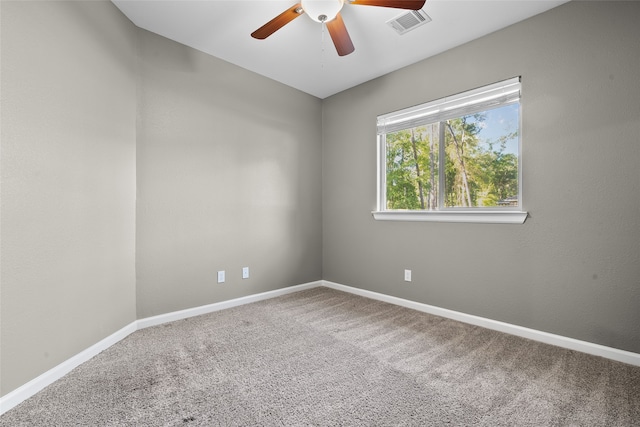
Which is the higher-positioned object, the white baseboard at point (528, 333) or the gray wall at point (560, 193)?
the gray wall at point (560, 193)

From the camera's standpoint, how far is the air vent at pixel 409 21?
2186mm

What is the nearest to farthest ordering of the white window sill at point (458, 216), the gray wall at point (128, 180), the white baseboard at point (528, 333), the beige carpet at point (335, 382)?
the beige carpet at point (335, 382) → the gray wall at point (128, 180) → the white baseboard at point (528, 333) → the white window sill at point (458, 216)

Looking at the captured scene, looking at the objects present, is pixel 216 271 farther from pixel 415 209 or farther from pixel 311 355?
pixel 415 209

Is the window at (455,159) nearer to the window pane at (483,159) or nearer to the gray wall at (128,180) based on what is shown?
the window pane at (483,159)

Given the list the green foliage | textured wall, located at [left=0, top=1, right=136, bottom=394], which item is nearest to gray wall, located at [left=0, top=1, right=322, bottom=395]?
textured wall, located at [left=0, top=1, right=136, bottom=394]

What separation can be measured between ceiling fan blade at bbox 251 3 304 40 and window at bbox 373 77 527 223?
1.56 m

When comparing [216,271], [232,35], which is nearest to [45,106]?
[232,35]

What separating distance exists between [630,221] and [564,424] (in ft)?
4.46

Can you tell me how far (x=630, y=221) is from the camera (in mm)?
1856

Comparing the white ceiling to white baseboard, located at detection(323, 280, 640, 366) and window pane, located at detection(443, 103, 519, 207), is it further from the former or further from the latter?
white baseboard, located at detection(323, 280, 640, 366)

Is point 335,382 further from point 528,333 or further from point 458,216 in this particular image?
point 458,216

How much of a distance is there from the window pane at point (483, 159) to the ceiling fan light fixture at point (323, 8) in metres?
1.53

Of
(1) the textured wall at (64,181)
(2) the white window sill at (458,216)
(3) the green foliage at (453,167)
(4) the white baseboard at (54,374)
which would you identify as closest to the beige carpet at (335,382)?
(4) the white baseboard at (54,374)

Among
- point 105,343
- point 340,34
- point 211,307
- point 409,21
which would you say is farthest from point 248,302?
point 409,21
